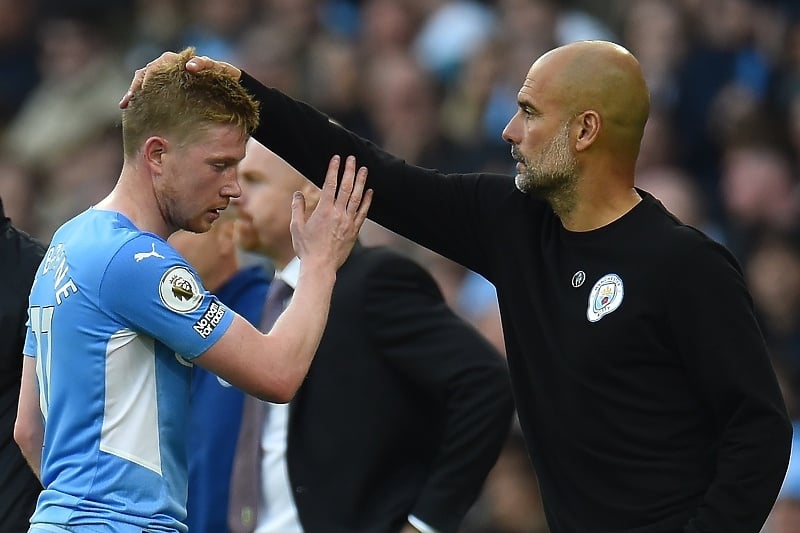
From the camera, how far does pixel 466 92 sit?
10617 millimetres

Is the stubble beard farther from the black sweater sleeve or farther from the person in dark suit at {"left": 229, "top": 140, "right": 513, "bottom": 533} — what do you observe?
the person in dark suit at {"left": 229, "top": 140, "right": 513, "bottom": 533}

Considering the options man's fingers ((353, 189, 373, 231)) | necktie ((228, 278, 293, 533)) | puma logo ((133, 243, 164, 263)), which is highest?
man's fingers ((353, 189, 373, 231))

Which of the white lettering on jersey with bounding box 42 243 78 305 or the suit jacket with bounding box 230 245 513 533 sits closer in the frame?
the white lettering on jersey with bounding box 42 243 78 305

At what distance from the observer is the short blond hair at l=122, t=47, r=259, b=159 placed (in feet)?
13.2

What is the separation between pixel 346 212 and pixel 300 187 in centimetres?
137

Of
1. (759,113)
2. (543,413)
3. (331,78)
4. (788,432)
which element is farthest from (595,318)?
(331,78)

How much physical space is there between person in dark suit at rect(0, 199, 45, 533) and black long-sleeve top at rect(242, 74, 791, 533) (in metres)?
0.92

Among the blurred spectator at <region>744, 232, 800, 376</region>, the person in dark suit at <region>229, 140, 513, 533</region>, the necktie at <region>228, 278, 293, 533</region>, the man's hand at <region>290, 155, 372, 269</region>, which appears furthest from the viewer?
the blurred spectator at <region>744, 232, 800, 376</region>

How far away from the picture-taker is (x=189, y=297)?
3.91m

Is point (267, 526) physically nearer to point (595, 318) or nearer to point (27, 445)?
point (27, 445)

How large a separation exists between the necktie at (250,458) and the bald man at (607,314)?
1165 mm

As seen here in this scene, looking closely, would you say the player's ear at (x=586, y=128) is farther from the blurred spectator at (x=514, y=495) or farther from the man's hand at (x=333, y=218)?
the blurred spectator at (x=514, y=495)

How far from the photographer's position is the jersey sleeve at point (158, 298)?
387cm

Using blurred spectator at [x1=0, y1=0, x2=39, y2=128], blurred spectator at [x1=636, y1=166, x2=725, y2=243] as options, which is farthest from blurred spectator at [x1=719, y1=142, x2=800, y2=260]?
blurred spectator at [x1=0, y1=0, x2=39, y2=128]
